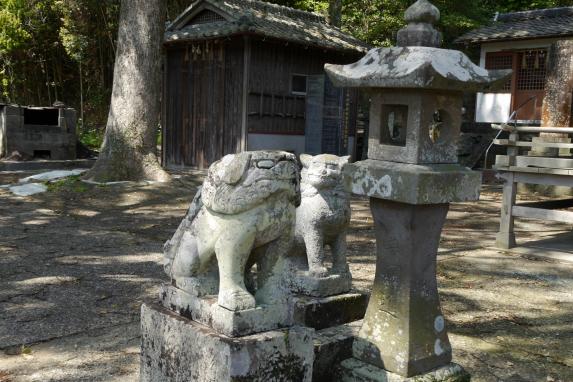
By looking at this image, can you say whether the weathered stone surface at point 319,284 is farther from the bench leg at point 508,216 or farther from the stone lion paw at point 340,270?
the bench leg at point 508,216

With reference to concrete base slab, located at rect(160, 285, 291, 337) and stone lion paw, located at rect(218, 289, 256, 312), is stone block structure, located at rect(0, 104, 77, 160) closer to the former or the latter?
concrete base slab, located at rect(160, 285, 291, 337)

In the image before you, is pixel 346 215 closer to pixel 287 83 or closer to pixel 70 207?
pixel 70 207

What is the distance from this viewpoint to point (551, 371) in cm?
394

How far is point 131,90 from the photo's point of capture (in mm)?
11406

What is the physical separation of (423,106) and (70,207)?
8.00 metres

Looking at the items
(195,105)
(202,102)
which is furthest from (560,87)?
(195,105)

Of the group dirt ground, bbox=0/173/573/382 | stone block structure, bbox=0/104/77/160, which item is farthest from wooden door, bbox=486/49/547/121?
stone block structure, bbox=0/104/77/160

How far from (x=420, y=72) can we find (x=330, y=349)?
175cm

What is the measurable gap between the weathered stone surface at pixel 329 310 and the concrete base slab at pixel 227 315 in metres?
0.61

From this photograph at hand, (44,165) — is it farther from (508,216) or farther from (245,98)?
(508,216)

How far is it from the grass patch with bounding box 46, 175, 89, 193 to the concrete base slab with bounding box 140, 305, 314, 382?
27.2 feet

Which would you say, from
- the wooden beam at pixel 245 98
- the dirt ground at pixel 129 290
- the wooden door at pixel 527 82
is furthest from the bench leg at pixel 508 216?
the wooden door at pixel 527 82

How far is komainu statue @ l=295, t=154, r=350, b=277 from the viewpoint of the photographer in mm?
3744

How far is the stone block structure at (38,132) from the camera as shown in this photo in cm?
1409
